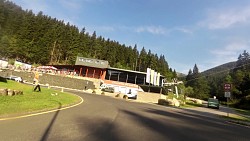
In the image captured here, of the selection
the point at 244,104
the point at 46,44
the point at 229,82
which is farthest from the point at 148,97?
the point at 229,82

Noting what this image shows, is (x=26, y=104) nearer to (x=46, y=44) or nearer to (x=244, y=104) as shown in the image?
(x=244, y=104)

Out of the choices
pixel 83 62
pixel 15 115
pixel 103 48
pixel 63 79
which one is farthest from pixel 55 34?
pixel 15 115

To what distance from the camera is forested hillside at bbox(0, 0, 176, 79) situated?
96.7m

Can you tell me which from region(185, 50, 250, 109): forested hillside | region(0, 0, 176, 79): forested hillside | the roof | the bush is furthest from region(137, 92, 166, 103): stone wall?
region(0, 0, 176, 79): forested hillside

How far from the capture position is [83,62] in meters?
81.6

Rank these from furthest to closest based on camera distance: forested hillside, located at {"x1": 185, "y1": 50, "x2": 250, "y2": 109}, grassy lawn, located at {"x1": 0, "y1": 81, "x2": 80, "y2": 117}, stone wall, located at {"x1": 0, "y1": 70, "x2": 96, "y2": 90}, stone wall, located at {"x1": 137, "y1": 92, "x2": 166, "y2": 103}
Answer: forested hillside, located at {"x1": 185, "y1": 50, "x2": 250, "y2": 109} < stone wall, located at {"x1": 0, "y1": 70, "x2": 96, "y2": 90} < stone wall, located at {"x1": 137, "y1": 92, "x2": 166, "y2": 103} < grassy lawn, located at {"x1": 0, "y1": 81, "x2": 80, "y2": 117}

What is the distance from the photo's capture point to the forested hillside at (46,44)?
317ft

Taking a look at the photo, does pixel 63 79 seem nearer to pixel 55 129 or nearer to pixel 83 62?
pixel 83 62

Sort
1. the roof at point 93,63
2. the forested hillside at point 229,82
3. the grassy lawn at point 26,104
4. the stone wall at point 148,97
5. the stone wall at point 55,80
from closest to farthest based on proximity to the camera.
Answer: the grassy lawn at point 26,104
the stone wall at point 148,97
the stone wall at point 55,80
the roof at point 93,63
the forested hillside at point 229,82

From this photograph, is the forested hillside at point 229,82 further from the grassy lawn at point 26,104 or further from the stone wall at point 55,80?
the grassy lawn at point 26,104

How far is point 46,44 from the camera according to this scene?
10244 centimetres

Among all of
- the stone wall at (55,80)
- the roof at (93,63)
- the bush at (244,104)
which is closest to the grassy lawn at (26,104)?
the stone wall at (55,80)

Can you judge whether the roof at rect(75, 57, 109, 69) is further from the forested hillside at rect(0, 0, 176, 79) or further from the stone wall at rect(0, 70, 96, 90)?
the forested hillside at rect(0, 0, 176, 79)

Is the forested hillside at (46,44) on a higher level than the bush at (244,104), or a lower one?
higher
